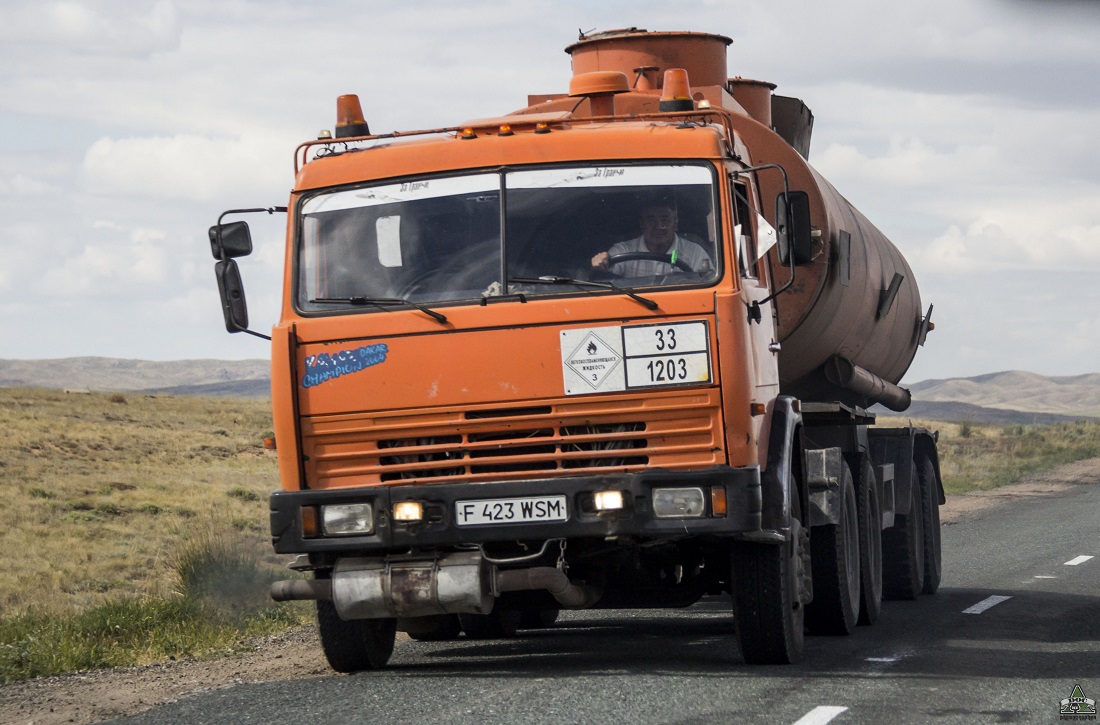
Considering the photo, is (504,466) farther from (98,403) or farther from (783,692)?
(98,403)

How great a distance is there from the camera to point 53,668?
9.17 m

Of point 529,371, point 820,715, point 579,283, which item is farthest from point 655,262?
point 820,715

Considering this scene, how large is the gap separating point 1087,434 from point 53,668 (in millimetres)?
52489

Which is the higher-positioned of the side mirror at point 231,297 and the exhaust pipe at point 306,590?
the side mirror at point 231,297

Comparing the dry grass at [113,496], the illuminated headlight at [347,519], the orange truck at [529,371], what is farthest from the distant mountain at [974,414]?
the illuminated headlight at [347,519]

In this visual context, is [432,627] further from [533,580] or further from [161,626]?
[161,626]

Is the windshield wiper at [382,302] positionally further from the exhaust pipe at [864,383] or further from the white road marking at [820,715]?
the exhaust pipe at [864,383]

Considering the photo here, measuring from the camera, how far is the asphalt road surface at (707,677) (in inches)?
277

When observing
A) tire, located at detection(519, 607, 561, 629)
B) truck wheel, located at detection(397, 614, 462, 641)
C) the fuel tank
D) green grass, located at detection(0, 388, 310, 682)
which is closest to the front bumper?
truck wheel, located at detection(397, 614, 462, 641)

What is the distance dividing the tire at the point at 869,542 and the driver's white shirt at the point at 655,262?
13.5 ft

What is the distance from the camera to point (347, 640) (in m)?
8.56

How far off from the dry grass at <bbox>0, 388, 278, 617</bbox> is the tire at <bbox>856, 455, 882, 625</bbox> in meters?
5.99

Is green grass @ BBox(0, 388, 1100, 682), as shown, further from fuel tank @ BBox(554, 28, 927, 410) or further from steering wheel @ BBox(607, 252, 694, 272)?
fuel tank @ BBox(554, 28, 927, 410)

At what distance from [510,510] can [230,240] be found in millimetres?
2189
